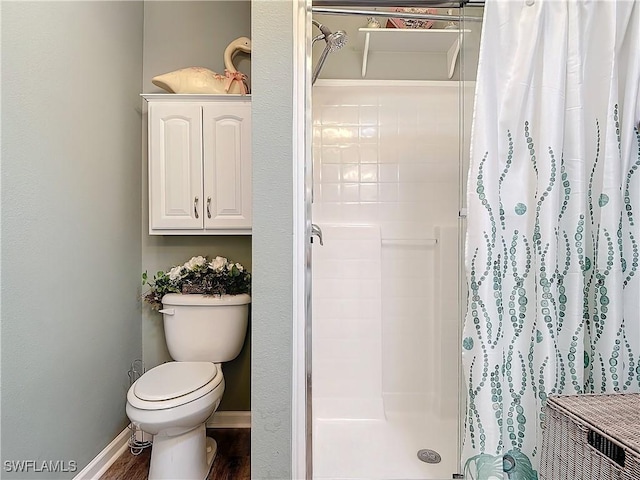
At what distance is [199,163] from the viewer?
2.16 m

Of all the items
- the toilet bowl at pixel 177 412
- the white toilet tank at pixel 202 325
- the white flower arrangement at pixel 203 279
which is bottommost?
the toilet bowl at pixel 177 412

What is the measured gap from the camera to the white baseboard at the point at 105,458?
178cm

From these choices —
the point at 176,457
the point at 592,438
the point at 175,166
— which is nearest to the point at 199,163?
the point at 175,166

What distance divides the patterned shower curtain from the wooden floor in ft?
3.76

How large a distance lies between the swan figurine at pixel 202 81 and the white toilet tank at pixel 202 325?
3.41ft

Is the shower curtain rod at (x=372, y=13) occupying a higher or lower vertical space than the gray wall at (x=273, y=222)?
higher

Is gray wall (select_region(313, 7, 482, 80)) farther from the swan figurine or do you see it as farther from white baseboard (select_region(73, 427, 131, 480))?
white baseboard (select_region(73, 427, 131, 480))

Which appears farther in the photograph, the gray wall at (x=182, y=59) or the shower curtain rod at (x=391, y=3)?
the gray wall at (x=182, y=59)

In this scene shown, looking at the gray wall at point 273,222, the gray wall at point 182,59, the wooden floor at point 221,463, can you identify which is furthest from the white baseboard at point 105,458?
the gray wall at point 273,222

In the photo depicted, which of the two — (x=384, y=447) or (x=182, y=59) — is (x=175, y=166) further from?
(x=384, y=447)

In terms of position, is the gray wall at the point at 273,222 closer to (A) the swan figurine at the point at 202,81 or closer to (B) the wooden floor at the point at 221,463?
(B) the wooden floor at the point at 221,463

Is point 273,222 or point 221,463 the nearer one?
point 273,222

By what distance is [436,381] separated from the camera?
2.20 m

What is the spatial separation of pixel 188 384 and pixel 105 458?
620mm
